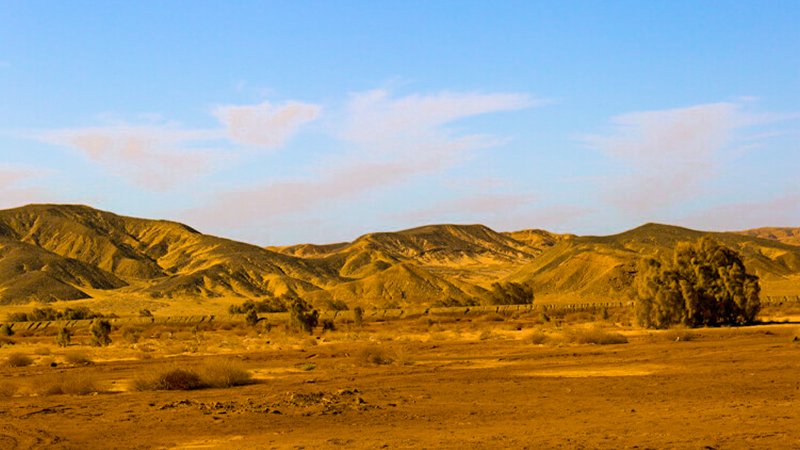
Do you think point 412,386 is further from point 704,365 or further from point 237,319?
point 237,319

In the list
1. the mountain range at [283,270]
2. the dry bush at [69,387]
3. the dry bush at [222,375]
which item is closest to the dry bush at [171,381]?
the dry bush at [222,375]

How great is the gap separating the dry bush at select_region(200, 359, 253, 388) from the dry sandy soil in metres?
0.82

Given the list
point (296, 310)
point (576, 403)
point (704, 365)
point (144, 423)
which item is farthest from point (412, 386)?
point (296, 310)

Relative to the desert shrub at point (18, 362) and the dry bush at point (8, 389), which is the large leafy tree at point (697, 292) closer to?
the desert shrub at point (18, 362)

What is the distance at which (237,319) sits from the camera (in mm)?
74875

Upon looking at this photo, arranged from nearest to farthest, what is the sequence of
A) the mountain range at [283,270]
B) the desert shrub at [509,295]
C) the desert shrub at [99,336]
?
the desert shrub at [99,336] → the desert shrub at [509,295] → the mountain range at [283,270]

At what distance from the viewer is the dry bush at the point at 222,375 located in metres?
24.7

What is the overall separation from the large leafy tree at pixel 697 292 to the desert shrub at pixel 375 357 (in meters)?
21.1

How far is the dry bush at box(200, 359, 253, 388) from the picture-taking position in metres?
24.7

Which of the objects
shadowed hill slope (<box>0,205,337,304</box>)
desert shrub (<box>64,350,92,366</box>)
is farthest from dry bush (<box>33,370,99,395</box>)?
shadowed hill slope (<box>0,205,337,304</box>)

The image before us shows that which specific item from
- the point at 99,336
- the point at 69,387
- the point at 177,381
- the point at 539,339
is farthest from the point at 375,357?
the point at 99,336

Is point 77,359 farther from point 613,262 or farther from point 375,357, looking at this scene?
point 613,262

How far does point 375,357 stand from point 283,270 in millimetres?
138760

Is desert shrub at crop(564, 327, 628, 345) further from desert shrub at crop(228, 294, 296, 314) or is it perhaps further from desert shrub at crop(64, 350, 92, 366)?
desert shrub at crop(228, 294, 296, 314)
